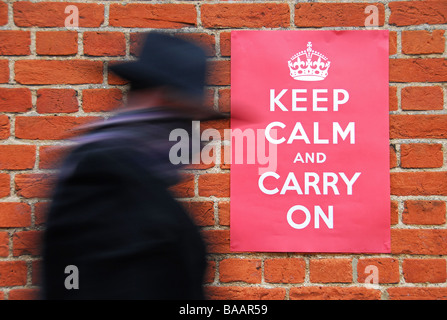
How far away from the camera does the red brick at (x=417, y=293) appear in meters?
1.15

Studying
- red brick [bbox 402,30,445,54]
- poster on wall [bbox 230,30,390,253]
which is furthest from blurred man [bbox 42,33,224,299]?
red brick [bbox 402,30,445,54]

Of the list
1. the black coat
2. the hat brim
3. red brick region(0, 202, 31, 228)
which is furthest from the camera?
red brick region(0, 202, 31, 228)

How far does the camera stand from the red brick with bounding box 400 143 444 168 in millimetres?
1151

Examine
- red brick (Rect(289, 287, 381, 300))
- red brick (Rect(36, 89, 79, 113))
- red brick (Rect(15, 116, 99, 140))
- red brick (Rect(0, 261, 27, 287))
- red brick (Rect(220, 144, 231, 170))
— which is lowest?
red brick (Rect(289, 287, 381, 300))

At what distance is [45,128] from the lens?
1147mm

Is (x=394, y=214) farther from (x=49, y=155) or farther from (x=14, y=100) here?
(x=14, y=100)

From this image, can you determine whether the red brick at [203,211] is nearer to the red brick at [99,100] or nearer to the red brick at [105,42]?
the red brick at [99,100]

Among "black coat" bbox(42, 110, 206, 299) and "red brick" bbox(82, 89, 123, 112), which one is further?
"red brick" bbox(82, 89, 123, 112)

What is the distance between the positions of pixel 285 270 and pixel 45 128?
87cm

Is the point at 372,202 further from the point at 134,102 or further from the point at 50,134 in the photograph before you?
the point at 50,134

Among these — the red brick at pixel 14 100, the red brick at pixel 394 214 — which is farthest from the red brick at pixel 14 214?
the red brick at pixel 394 214

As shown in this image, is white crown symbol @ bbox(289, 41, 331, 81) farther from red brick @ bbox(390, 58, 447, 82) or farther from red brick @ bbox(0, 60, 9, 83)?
red brick @ bbox(0, 60, 9, 83)

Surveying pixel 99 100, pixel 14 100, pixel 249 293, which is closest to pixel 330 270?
pixel 249 293

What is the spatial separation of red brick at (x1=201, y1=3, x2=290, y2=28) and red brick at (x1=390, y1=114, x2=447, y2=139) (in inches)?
18.4
